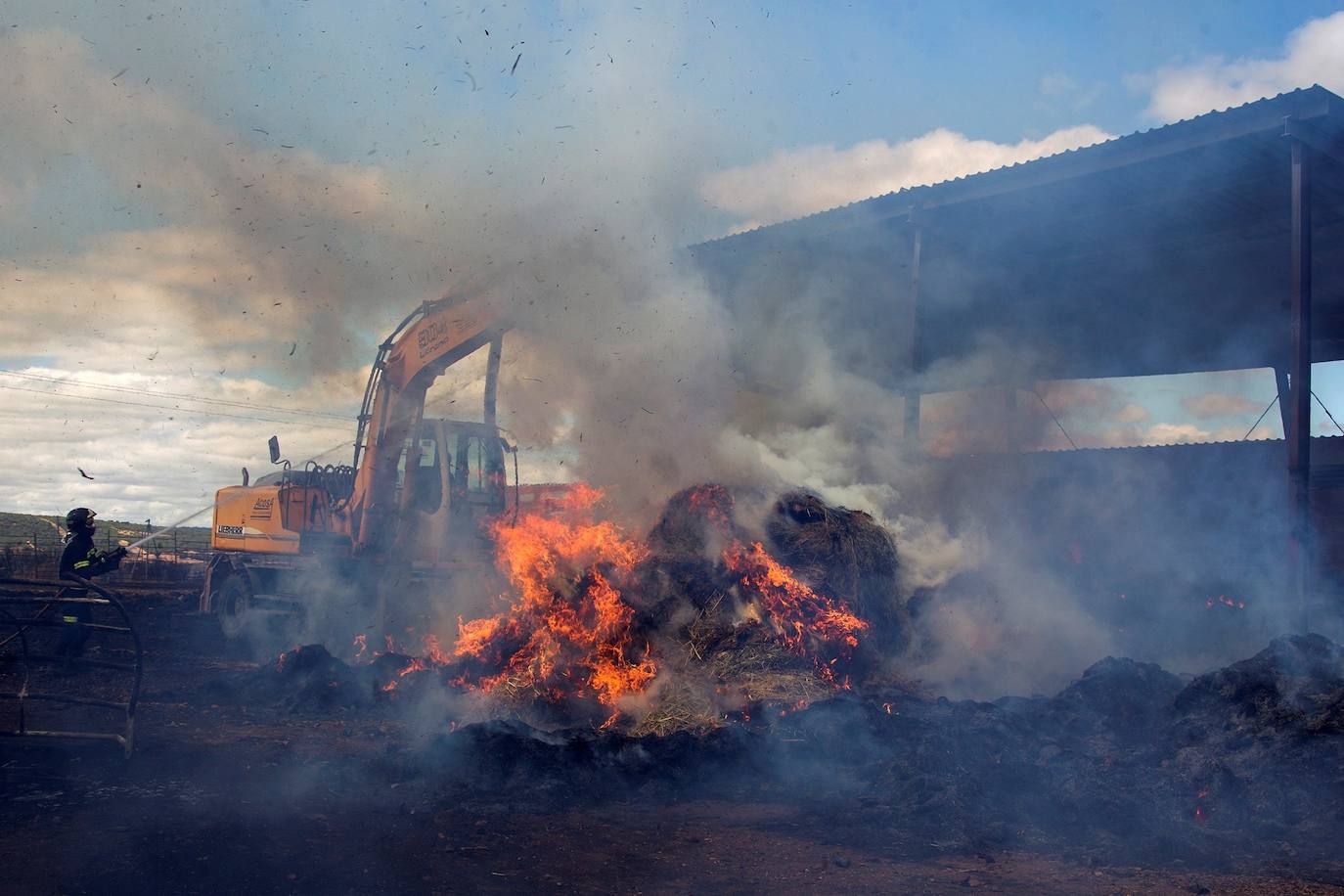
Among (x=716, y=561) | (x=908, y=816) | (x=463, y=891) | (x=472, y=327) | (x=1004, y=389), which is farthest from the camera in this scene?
(x=1004, y=389)

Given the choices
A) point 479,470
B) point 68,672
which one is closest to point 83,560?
point 68,672

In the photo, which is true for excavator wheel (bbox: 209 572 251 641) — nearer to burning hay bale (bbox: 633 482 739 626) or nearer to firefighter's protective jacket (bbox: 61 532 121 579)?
firefighter's protective jacket (bbox: 61 532 121 579)

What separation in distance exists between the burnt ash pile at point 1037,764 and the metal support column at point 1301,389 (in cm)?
273

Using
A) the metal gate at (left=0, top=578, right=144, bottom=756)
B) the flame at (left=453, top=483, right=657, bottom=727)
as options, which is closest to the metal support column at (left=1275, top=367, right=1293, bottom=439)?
the flame at (left=453, top=483, right=657, bottom=727)

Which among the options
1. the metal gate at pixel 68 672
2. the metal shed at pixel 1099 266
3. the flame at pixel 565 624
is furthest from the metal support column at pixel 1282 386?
the metal gate at pixel 68 672

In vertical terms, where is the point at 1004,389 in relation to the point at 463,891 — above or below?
above

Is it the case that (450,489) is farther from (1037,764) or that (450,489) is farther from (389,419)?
(1037,764)

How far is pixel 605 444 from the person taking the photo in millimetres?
11102

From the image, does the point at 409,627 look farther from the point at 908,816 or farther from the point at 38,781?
the point at 908,816

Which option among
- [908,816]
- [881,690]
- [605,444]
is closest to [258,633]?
[605,444]

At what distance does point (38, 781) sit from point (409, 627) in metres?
6.40

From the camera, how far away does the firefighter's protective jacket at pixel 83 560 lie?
10.8 metres

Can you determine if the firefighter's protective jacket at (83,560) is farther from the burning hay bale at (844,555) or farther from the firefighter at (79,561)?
the burning hay bale at (844,555)

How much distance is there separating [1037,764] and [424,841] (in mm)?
4681
